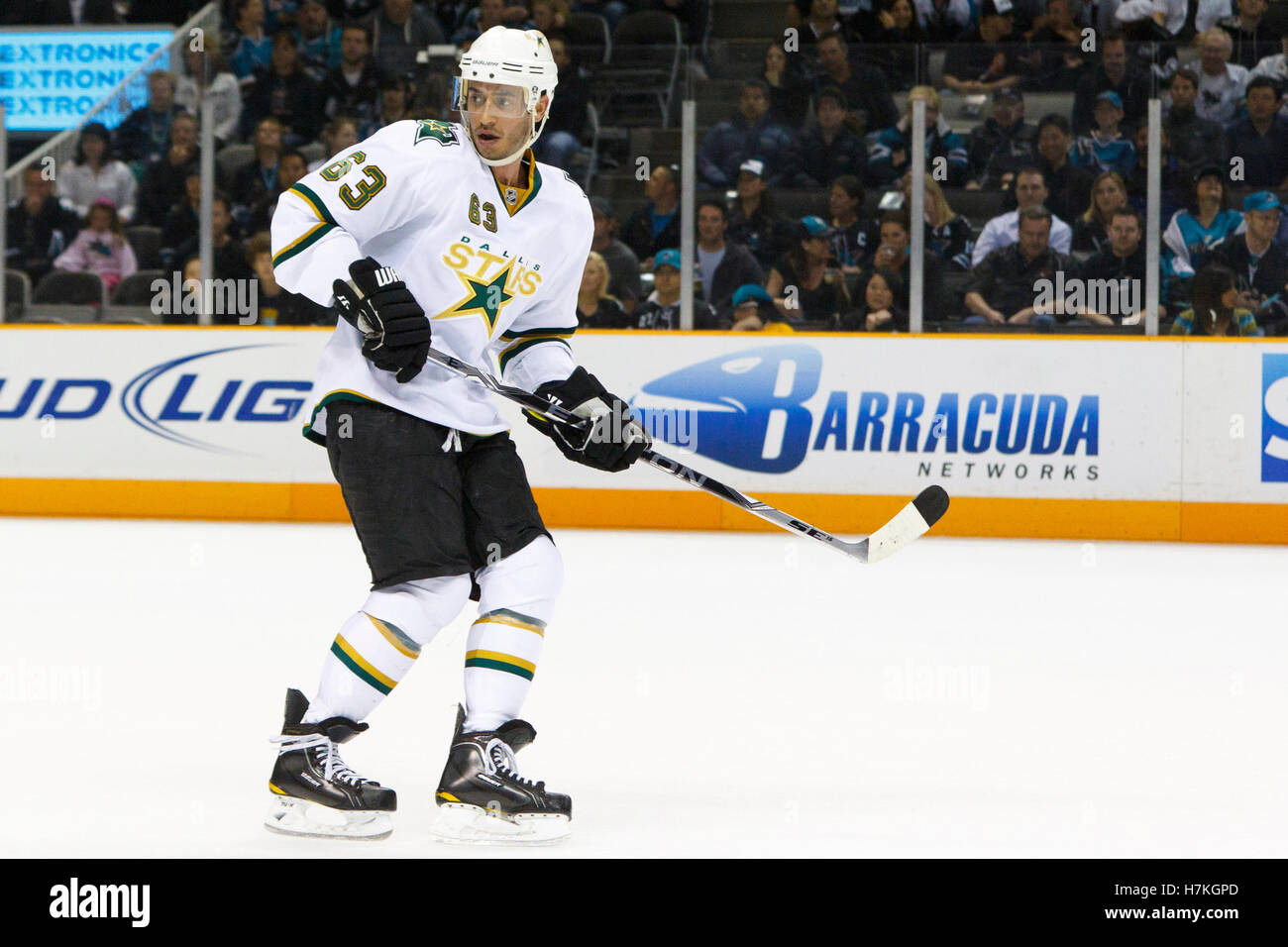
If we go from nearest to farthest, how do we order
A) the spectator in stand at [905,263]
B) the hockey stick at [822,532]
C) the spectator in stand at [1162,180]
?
the hockey stick at [822,532], the spectator in stand at [1162,180], the spectator in stand at [905,263]

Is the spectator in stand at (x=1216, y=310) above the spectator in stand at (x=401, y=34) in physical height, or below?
below

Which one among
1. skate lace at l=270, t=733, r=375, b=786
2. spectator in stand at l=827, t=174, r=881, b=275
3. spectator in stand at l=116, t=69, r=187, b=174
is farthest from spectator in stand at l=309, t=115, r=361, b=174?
skate lace at l=270, t=733, r=375, b=786

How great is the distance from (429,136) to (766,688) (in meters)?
1.77

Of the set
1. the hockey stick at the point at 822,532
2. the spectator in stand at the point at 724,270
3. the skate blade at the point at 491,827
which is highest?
the spectator in stand at the point at 724,270

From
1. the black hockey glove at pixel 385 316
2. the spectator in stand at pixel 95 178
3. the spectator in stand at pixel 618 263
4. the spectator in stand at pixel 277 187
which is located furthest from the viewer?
the spectator in stand at pixel 95 178

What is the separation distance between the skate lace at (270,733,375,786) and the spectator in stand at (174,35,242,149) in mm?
5759

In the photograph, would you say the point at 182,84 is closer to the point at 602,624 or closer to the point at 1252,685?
the point at 602,624

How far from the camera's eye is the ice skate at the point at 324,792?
2.74 meters

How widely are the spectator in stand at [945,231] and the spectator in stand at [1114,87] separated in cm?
68

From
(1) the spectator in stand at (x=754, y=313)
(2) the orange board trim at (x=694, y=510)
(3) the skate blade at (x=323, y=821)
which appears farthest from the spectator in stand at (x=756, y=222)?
(3) the skate blade at (x=323, y=821)

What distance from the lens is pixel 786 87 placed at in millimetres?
8062

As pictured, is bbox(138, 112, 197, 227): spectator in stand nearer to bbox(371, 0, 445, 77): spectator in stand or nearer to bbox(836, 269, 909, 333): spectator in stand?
bbox(371, 0, 445, 77): spectator in stand

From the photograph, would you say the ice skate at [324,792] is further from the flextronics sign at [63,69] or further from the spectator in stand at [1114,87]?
the flextronics sign at [63,69]
